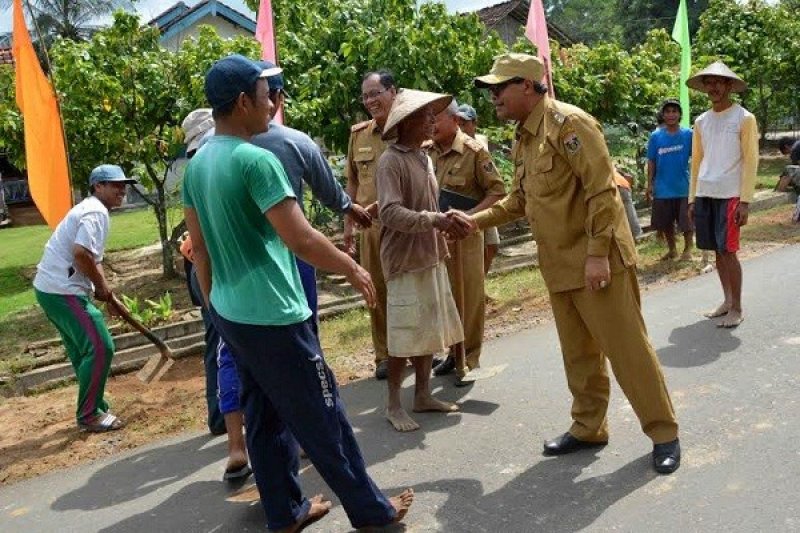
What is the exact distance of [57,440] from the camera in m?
4.88

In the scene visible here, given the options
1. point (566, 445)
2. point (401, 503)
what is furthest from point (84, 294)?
point (566, 445)

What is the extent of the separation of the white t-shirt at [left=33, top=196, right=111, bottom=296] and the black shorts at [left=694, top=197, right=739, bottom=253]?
4207mm

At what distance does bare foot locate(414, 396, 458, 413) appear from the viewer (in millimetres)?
4598

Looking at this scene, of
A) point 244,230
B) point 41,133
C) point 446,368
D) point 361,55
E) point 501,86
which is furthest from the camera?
point 361,55

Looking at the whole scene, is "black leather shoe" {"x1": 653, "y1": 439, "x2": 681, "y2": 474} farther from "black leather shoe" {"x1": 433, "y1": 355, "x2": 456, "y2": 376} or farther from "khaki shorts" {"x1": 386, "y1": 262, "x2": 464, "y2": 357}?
"black leather shoe" {"x1": 433, "y1": 355, "x2": 456, "y2": 376}

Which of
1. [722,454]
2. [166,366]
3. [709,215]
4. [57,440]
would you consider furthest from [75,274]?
[709,215]

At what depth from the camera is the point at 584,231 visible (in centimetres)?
358

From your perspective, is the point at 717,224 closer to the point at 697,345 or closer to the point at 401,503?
the point at 697,345

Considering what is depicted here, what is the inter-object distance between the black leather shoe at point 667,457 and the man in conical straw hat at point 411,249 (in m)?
1.24

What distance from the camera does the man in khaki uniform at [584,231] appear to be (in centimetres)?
344

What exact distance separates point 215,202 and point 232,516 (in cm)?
155

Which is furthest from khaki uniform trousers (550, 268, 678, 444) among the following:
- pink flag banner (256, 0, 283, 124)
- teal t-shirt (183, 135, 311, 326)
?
pink flag banner (256, 0, 283, 124)

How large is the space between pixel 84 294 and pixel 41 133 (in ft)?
6.83

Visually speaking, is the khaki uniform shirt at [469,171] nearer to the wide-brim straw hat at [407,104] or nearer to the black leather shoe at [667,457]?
the wide-brim straw hat at [407,104]
